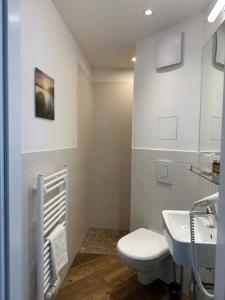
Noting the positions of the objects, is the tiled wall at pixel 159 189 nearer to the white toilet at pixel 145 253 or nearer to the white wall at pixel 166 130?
the white wall at pixel 166 130

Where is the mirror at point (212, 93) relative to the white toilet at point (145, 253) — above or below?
above

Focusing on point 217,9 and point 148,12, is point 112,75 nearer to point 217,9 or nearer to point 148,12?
point 148,12

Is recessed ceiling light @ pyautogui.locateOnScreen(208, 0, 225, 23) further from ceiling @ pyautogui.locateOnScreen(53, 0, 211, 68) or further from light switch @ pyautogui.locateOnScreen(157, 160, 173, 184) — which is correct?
light switch @ pyautogui.locateOnScreen(157, 160, 173, 184)

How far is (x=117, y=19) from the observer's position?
1874 mm

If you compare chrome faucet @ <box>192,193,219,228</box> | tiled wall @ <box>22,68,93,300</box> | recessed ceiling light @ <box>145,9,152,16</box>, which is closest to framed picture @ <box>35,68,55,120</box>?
tiled wall @ <box>22,68,93,300</box>

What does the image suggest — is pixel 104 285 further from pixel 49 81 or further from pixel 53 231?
pixel 49 81

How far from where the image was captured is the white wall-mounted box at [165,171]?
205 cm

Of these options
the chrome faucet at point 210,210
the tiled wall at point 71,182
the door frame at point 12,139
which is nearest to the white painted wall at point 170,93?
the chrome faucet at point 210,210

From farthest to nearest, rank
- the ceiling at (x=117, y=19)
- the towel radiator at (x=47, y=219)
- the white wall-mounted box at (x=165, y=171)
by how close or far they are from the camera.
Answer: the white wall-mounted box at (x=165, y=171) < the ceiling at (x=117, y=19) < the towel radiator at (x=47, y=219)

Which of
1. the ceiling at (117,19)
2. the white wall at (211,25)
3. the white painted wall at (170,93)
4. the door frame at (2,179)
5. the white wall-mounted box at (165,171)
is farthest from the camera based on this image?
the white wall-mounted box at (165,171)

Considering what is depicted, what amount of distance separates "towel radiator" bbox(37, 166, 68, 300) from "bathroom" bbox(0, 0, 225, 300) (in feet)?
0.04

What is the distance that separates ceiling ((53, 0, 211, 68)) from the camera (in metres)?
1.66

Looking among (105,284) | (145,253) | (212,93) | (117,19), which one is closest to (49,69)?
(117,19)

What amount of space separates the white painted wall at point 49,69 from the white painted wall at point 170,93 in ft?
2.27
